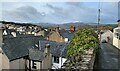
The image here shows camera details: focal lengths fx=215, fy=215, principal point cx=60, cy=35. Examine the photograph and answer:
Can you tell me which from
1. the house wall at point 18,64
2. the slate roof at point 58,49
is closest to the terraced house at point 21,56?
the house wall at point 18,64

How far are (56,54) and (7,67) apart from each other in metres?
8.04

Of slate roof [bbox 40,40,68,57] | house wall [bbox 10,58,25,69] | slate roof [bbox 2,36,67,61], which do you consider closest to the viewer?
house wall [bbox 10,58,25,69]

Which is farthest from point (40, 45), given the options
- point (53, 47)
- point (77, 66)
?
point (77, 66)

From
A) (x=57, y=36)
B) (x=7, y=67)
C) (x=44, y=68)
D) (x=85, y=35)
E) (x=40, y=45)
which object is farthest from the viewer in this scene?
(x=57, y=36)

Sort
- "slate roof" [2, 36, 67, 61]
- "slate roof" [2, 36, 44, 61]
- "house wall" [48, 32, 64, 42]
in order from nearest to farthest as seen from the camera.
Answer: "slate roof" [2, 36, 44, 61], "slate roof" [2, 36, 67, 61], "house wall" [48, 32, 64, 42]

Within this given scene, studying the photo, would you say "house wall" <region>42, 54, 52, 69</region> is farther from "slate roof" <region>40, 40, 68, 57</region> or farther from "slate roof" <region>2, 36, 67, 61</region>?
"slate roof" <region>40, 40, 68, 57</region>

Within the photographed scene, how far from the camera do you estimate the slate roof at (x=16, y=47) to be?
24609mm

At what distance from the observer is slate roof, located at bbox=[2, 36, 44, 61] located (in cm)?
2461

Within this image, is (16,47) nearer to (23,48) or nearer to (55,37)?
(23,48)

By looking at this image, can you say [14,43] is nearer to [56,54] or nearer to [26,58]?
[26,58]

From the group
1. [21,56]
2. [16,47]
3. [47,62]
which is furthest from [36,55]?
[16,47]

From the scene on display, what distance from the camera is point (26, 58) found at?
26.9 m

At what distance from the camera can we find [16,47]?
27188mm

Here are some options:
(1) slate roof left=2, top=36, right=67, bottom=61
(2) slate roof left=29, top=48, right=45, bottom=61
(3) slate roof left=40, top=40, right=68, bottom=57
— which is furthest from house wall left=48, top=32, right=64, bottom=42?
(2) slate roof left=29, top=48, right=45, bottom=61
